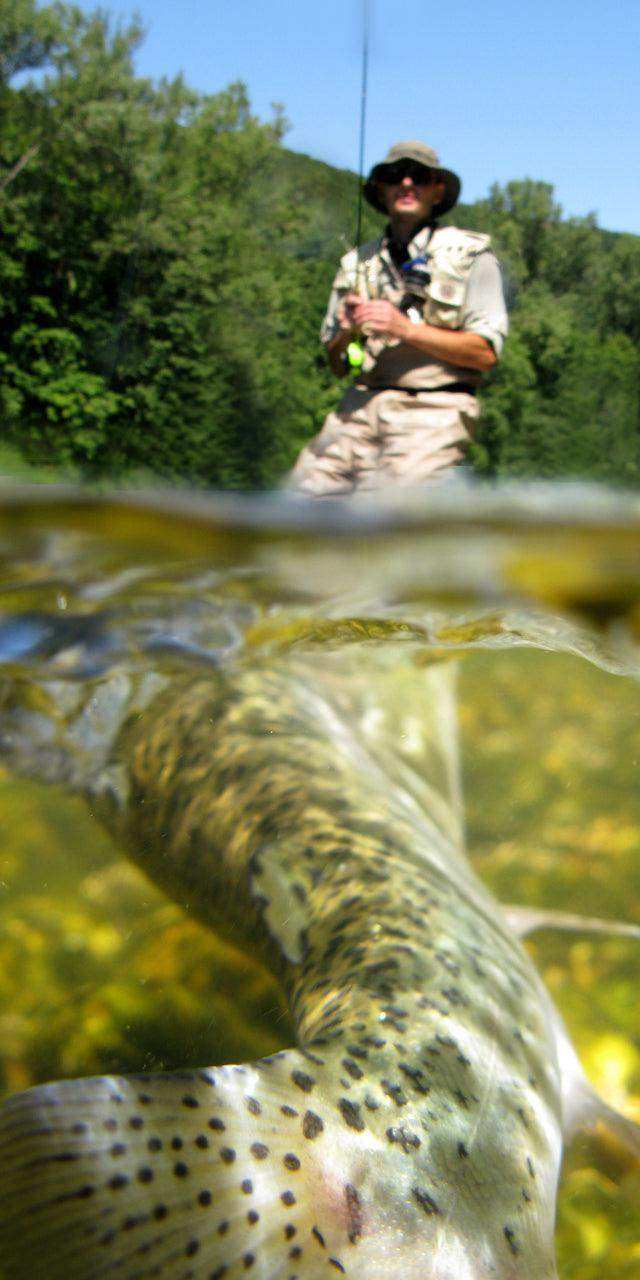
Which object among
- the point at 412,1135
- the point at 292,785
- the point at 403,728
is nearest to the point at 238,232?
the point at 403,728

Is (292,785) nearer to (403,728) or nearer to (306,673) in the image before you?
(306,673)

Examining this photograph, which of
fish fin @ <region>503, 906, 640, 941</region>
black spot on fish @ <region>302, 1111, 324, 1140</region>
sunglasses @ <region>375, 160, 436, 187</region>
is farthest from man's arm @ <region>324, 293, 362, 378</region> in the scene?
black spot on fish @ <region>302, 1111, 324, 1140</region>

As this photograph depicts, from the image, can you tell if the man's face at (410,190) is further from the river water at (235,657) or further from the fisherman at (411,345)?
the river water at (235,657)

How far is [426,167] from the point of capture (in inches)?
236

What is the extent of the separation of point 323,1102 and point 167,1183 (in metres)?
0.44

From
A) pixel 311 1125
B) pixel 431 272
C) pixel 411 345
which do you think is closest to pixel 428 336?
pixel 411 345

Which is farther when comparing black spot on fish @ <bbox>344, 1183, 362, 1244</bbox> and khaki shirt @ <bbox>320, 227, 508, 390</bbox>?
khaki shirt @ <bbox>320, 227, 508, 390</bbox>

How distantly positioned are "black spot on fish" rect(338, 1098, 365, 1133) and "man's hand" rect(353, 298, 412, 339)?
411 centimetres

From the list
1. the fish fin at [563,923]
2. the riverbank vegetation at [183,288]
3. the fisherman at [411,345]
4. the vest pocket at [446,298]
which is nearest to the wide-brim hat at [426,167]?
the fisherman at [411,345]

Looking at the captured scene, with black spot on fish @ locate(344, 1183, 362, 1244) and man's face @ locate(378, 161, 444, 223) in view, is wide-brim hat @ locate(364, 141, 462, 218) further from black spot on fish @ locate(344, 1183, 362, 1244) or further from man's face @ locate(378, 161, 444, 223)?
black spot on fish @ locate(344, 1183, 362, 1244)

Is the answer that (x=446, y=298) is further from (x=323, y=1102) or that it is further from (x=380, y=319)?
(x=323, y=1102)

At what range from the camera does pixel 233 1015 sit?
3637mm

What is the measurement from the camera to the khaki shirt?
234 inches

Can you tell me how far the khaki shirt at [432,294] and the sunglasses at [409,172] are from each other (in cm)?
27
